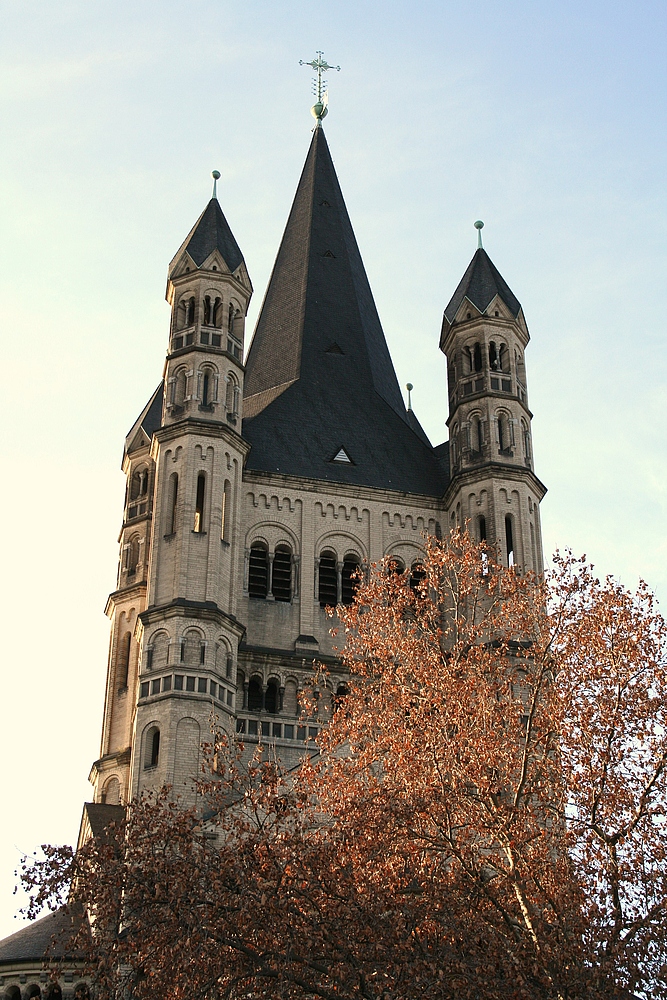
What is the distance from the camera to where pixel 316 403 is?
128 feet

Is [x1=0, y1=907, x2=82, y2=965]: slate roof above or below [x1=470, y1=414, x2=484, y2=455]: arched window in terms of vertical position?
below

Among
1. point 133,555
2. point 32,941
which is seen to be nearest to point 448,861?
point 32,941

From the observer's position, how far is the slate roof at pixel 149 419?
39875 mm

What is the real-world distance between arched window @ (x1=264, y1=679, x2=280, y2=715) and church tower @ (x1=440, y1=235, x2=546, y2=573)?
6.29 metres

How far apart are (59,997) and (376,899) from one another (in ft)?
42.6

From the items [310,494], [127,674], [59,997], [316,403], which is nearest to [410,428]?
[316,403]

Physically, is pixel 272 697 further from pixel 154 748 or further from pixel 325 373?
pixel 325 373

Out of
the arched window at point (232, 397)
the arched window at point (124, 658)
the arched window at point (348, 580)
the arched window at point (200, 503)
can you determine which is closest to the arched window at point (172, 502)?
the arched window at point (200, 503)

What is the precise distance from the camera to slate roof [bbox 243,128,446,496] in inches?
1455

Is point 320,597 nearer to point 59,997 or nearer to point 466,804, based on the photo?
point 59,997

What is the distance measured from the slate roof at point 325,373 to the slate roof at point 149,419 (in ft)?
9.34

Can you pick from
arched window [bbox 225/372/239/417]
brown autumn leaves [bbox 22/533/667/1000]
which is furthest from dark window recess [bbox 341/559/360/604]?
brown autumn leaves [bbox 22/533/667/1000]

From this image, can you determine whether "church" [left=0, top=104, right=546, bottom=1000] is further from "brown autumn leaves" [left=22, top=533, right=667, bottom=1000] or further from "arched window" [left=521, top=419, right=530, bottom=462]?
"brown autumn leaves" [left=22, top=533, right=667, bottom=1000]

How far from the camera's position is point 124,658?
36.2 metres
